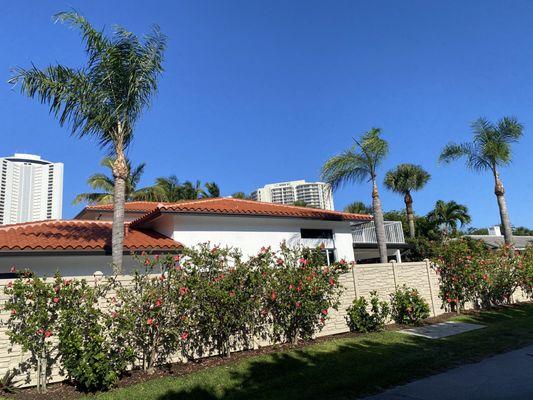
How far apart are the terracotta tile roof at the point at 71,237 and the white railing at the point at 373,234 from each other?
1433 centimetres

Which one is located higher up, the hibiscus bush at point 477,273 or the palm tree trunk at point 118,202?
the palm tree trunk at point 118,202

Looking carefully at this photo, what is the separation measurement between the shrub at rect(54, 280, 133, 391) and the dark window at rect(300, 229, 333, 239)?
11.4m

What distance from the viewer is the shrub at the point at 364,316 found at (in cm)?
1105

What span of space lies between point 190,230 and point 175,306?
287 inches

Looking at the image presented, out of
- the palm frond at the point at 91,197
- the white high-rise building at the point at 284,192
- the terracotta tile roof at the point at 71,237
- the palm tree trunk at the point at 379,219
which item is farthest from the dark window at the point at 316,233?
the white high-rise building at the point at 284,192

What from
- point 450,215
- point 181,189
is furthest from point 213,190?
point 450,215

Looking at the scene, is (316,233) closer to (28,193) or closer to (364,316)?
(364,316)

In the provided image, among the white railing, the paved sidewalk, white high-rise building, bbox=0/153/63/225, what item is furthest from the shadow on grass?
white high-rise building, bbox=0/153/63/225

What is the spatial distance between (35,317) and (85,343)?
2.83 ft

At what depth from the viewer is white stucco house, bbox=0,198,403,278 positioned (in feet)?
39.4

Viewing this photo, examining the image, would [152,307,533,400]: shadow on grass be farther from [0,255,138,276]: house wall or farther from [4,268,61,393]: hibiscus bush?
[0,255,138,276]: house wall

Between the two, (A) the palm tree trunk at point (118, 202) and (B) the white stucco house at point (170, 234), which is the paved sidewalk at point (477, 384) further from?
(B) the white stucco house at point (170, 234)

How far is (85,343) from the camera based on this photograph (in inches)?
263

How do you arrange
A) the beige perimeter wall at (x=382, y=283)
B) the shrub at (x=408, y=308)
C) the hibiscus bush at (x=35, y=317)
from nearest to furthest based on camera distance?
the hibiscus bush at (x=35, y=317) → the beige perimeter wall at (x=382, y=283) → the shrub at (x=408, y=308)
